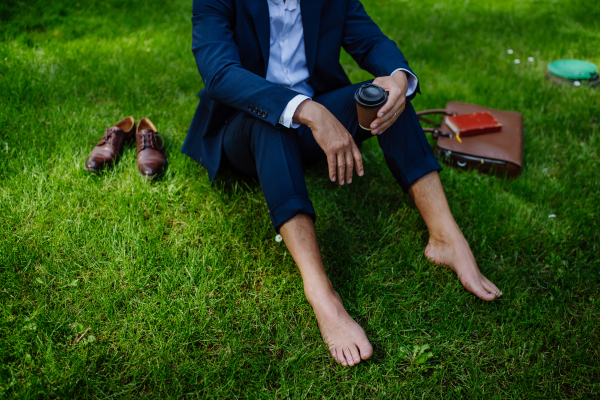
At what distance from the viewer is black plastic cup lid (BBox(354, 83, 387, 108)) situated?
1720mm

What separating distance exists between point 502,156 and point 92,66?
3376mm

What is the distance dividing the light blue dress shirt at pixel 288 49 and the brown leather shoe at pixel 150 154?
0.88 metres

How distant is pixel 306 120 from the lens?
1766 millimetres

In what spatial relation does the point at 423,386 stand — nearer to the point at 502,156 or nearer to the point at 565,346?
the point at 565,346

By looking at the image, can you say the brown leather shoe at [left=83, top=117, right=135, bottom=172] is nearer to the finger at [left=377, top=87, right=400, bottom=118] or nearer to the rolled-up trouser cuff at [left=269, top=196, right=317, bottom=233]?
the rolled-up trouser cuff at [left=269, top=196, right=317, bottom=233]

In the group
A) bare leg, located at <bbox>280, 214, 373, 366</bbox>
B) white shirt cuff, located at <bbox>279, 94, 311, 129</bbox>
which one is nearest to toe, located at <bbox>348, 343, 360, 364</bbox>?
bare leg, located at <bbox>280, 214, 373, 366</bbox>

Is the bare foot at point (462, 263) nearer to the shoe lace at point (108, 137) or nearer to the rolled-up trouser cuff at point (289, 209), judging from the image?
the rolled-up trouser cuff at point (289, 209)

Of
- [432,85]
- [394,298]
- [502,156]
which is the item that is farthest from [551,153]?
[394,298]

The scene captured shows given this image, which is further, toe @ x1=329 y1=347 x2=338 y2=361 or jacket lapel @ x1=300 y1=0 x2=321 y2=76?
jacket lapel @ x1=300 y1=0 x2=321 y2=76

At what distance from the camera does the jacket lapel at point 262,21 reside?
6.57 feet

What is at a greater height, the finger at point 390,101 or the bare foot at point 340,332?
A: the finger at point 390,101

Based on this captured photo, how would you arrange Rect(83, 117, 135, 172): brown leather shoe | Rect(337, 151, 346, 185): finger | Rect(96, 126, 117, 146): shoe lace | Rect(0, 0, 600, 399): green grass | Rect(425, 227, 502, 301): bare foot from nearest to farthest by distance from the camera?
Rect(0, 0, 600, 399): green grass → Rect(337, 151, 346, 185): finger → Rect(425, 227, 502, 301): bare foot → Rect(83, 117, 135, 172): brown leather shoe → Rect(96, 126, 117, 146): shoe lace

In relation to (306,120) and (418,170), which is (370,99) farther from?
(418,170)

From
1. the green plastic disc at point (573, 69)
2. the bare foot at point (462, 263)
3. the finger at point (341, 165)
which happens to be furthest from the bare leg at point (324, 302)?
the green plastic disc at point (573, 69)
